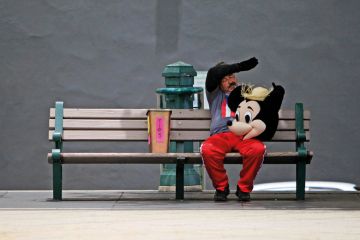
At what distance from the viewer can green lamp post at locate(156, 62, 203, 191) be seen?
1223 centimetres

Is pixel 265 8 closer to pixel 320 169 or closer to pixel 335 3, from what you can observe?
pixel 335 3

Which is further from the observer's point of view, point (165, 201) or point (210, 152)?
point (165, 201)

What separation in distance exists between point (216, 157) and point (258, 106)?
2.11 feet

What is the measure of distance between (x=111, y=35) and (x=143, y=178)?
180 cm

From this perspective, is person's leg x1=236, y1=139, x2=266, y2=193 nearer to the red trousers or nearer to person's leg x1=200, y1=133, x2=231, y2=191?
the red trousers

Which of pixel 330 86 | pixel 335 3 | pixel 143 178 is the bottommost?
pixel 143 178

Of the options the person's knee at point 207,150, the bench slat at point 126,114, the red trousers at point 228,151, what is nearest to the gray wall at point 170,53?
the bench slat at point 126,114

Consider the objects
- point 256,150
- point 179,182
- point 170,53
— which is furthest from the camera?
point 170,53

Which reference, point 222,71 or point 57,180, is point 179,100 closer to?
point 222,71

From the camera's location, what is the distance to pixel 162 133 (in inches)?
456

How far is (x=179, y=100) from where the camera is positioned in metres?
12.3

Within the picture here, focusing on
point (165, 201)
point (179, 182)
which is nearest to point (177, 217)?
point (165, 201)

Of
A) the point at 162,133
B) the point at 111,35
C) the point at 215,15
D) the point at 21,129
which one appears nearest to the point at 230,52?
the point at 215,15

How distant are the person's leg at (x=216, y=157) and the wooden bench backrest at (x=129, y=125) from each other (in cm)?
52
